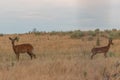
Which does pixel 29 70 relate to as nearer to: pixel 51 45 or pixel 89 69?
pixel 89 69

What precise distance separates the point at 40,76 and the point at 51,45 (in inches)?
687

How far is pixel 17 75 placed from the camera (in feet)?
40.0

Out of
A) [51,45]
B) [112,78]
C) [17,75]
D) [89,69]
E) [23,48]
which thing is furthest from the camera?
[51,45]

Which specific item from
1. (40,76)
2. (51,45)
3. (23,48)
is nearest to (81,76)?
(40,76)

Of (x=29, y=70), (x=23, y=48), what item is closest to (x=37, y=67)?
(x=29, y=70)

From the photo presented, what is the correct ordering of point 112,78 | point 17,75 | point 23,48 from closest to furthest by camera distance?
point 112,78 < point 17,75 < point 23,48

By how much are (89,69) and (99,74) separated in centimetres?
76

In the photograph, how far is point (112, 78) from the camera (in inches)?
449

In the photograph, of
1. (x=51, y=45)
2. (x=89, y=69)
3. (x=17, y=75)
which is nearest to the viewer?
(x=17, y=75)

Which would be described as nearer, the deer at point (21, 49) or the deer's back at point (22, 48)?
the deer at point (21, 49)

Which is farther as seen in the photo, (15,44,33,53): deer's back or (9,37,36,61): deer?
(15,44,33,53): deer's back

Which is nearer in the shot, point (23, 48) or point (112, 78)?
point (112, 78)

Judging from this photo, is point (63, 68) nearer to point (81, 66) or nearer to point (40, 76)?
point (81, 66)

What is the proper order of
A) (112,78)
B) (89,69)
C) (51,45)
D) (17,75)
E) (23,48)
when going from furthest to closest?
(51,45) < (23,48) < (89,69) < (17,75) < (112,78)
